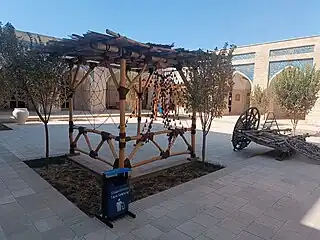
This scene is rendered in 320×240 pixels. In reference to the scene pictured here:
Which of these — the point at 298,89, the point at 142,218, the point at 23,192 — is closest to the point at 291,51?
the point at 298,89

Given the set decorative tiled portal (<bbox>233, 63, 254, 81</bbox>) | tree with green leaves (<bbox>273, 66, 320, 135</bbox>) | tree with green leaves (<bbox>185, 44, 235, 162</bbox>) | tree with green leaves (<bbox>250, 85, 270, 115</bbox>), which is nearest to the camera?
tree with green leaves (<bbox>185, 44, 235, 162</bbox>)

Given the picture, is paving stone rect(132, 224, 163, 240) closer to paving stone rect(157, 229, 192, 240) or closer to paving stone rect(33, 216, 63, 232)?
paving stone rect(157, 229, 192, 240)

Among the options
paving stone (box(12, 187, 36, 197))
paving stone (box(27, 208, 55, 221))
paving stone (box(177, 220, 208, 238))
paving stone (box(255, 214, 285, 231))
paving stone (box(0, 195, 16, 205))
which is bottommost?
paving stone (box(255, 214, 285, 231))

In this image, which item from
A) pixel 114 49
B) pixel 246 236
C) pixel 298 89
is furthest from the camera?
pixel 298 89

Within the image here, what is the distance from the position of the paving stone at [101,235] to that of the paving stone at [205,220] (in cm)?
97

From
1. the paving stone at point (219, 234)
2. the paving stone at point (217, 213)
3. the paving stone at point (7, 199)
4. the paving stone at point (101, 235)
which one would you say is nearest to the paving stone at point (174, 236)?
the paving stone at point (219, 234)

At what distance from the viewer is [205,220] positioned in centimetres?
288

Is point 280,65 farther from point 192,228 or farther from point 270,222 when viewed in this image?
point 192,228

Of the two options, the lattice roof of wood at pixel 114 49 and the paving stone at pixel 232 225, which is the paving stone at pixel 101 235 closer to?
the paving stone at pixel 232 225

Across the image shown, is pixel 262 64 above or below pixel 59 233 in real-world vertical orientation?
above

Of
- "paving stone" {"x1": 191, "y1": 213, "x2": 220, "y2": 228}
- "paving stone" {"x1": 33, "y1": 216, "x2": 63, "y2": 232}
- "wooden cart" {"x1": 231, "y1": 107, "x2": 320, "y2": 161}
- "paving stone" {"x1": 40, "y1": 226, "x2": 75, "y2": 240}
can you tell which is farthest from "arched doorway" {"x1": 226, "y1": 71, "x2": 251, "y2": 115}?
"paving stone" {"x1": 40, "y1": 226, "x2": 75, "y2": 240}

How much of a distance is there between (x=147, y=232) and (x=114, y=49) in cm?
258

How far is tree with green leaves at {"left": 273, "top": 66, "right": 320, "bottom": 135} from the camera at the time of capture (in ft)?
31.2

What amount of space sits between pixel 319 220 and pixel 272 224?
26.4 inches
